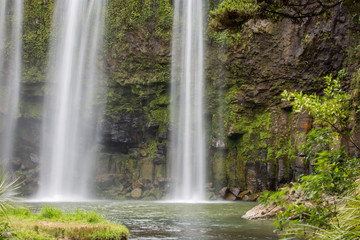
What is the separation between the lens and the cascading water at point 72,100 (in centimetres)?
2888

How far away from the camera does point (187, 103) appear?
28.3 m

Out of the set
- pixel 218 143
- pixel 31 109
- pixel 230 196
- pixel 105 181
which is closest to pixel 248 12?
pixel 230 196

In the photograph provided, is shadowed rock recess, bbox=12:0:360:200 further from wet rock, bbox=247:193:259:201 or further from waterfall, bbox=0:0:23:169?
waterfall, bbox=0:0:23:169

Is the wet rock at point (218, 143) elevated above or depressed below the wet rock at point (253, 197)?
above

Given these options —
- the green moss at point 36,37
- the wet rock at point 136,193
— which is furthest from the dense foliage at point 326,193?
the green moss at point 36,37

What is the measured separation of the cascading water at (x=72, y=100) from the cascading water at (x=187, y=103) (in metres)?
7.06

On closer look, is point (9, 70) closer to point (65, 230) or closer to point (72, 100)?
point (72, 100)

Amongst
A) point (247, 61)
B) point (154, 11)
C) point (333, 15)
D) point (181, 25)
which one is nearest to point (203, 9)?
point (181, 25)

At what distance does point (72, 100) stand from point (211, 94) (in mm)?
11938

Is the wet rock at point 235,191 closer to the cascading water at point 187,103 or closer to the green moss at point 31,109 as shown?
the cascading water at point 187,103

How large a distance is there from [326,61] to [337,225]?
75.9ft

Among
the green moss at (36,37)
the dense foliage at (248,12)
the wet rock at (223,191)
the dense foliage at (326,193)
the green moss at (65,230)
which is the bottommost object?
the wet rock at (223,191)

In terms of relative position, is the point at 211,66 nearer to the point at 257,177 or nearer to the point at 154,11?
the point at 154,11

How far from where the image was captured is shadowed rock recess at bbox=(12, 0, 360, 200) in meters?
25.0
